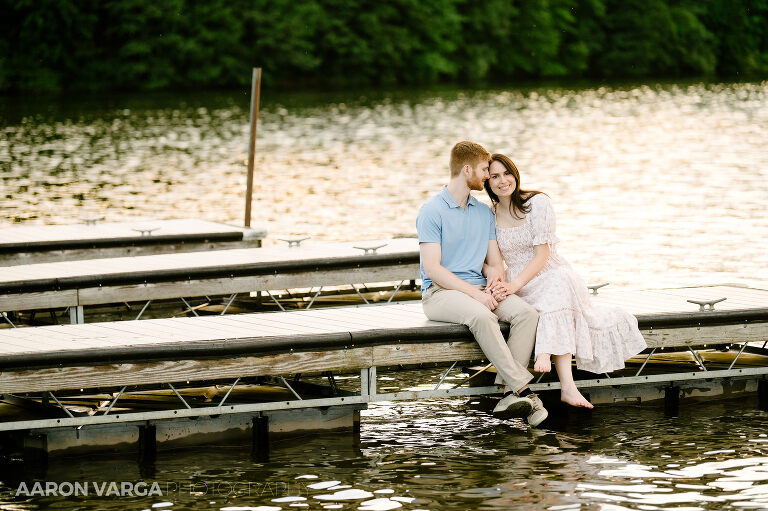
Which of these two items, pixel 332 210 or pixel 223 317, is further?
pixel 332 210

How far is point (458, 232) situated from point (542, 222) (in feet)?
1.82

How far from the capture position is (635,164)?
3070cm

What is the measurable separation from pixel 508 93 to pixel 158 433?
2257 inches

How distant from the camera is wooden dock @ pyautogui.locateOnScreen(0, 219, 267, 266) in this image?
13.6 meters

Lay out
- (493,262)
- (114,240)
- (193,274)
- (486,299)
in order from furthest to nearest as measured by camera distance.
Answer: (114,240) → (193,274) → (493,262) → (486,299)

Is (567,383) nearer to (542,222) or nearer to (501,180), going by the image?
(542,222)

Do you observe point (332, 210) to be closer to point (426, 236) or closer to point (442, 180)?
point (442, 180)

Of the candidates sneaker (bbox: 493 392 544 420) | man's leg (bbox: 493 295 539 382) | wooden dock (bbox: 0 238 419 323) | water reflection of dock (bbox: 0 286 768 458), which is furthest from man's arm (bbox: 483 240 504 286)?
wooden dock (bbox: 0 238 419 323)

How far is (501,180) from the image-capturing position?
29.0ft

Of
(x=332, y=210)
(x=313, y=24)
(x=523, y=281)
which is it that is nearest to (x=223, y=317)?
(x=523, y=281)

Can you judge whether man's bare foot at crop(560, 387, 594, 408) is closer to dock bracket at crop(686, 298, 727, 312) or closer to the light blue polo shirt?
the light blue polo shirt

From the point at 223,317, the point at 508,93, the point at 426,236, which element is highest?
the point at 508,93

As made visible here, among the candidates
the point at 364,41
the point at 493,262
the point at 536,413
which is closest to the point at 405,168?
the point at 493,262

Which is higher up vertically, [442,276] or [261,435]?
[442,276]
